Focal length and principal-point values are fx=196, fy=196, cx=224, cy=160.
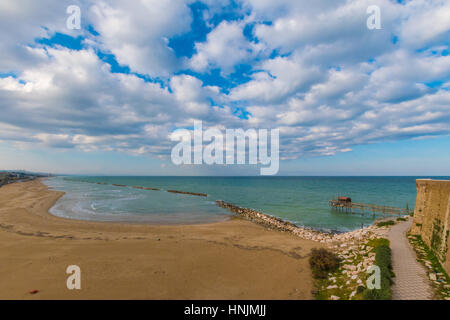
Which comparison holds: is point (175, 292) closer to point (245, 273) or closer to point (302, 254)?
point (245, 273)

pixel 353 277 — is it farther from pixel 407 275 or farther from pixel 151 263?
pixel 151 263

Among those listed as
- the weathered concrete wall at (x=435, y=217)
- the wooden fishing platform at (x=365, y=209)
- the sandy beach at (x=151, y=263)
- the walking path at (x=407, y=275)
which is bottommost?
the wooden fishing platform at (x=365, y=209)

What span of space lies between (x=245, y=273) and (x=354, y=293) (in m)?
5.79

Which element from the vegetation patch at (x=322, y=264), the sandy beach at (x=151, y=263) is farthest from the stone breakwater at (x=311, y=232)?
the vegetation patch at (x=322, y=264)

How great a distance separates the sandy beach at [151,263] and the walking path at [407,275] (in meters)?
4.09

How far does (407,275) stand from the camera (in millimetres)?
10742

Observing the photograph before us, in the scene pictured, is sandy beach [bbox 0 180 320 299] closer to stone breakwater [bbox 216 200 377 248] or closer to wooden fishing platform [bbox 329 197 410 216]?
stone breakwater [bbox 216 200 377 248]

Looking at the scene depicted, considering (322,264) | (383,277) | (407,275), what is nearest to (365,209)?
(407,275)

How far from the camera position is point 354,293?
9.29 m

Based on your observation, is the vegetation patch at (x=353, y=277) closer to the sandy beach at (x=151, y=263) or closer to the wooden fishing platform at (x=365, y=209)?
the sandy beach at (x=151, y=263)

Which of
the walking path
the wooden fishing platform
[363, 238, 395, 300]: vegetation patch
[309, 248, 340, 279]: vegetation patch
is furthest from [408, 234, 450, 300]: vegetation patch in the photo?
the wooden fishing platform

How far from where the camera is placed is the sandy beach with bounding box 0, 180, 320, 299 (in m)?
10.1

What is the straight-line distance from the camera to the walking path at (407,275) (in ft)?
29.6
